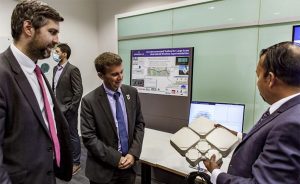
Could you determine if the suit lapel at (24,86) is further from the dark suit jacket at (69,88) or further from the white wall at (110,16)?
the white wall at (110,16)

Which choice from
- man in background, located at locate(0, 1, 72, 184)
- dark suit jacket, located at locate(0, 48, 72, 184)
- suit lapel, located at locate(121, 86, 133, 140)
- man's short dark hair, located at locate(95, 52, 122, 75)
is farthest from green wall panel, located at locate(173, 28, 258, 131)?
dark suit jacket, located at locate(0, 48, 72, 184)

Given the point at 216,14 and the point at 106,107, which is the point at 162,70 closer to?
the point at 216,14

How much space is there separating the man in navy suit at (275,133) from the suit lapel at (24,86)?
90cm

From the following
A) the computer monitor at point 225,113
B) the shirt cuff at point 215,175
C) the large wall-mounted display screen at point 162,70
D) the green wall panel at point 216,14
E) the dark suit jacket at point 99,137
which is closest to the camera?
the shirt cuff at point 215,175

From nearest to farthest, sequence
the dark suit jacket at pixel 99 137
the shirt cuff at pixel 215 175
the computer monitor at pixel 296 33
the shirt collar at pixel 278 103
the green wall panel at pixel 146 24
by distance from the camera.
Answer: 1. the shirt collar at pixel 278 103
2. the shirt cuff at pixel 215 175
3. the dark suit jacket at pixel 99 137
4. the computer monitor at pixel 296 33
5. the green wall panel at pixel 146 24

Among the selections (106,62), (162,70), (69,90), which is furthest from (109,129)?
(69,90)

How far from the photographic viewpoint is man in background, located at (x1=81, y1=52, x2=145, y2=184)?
1.76m

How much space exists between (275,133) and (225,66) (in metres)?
2.06

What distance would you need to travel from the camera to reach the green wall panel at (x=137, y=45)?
357cm

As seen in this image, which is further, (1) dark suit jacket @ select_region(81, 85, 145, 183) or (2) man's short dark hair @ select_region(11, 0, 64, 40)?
(1) dark suit jacket @ select_region(81, 85, 145, 183)

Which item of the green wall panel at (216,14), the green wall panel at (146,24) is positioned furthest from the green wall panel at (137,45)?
the green wall panel at (216,14)

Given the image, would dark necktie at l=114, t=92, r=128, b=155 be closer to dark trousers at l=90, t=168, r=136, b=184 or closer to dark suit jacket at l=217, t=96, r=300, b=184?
dark trousers at l=90, t=168, r=136, b=184

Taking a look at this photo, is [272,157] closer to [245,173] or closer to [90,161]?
[245,173]

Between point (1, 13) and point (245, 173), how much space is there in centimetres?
421
